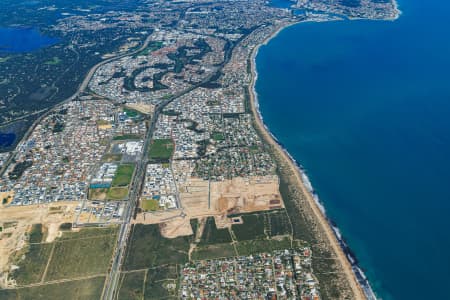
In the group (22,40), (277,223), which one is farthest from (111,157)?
(22,40)

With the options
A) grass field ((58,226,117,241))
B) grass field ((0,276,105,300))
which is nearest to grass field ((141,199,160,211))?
grass field ((58,226,117,241))

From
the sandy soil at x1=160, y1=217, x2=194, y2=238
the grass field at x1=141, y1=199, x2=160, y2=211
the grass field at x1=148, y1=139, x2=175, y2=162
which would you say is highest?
the grass field at x1=148, y1=139, x2=175, y2=162

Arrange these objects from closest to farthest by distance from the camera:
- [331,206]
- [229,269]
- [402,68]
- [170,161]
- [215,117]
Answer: [229,269]
[331,206]
[170,161]
[215,117]
[402,68]

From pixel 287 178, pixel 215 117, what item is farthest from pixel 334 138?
pixel 215 117

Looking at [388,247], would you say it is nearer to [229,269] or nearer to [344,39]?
[229,269]

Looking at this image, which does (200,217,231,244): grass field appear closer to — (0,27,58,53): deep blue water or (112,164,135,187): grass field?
(112,164,135,187): grass field

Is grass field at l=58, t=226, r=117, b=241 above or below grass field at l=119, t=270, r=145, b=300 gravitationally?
above
